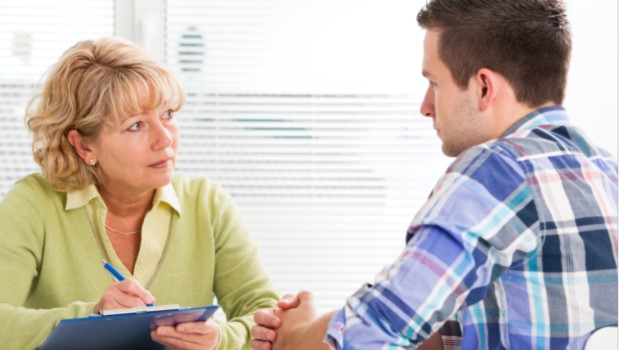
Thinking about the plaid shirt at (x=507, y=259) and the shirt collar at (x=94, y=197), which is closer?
the plaid shirt at (x=507, y=259)

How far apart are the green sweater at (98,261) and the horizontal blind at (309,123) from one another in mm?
955

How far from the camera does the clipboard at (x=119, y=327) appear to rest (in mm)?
1667

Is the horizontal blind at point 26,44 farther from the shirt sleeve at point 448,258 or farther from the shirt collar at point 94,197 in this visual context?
the shirt sleeve at point 448,258

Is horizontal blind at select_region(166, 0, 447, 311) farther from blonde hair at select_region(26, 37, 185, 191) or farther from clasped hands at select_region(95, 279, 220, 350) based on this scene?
clasped hands at select_region(95, 279, 220, 350)

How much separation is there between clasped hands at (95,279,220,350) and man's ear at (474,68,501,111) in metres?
0.85

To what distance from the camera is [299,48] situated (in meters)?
3.30

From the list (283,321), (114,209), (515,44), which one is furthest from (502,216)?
(114,209)

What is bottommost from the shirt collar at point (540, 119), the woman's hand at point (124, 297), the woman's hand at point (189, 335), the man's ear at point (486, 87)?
the woman's hand at point (189, 335)

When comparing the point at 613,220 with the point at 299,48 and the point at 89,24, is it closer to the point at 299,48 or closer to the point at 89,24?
the point at 299,48

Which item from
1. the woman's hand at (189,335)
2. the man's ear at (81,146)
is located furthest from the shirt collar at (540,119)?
the man's ear at (81,146)

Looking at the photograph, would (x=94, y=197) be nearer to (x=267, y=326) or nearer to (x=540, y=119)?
(x=267, y=326)

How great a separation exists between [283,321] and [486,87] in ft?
2.05

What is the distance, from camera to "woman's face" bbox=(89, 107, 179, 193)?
222cm

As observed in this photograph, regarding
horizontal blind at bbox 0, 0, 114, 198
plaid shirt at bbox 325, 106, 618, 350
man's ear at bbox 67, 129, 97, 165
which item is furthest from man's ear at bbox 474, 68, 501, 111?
horizontal blind at bbox 0, 0, 114, 198
